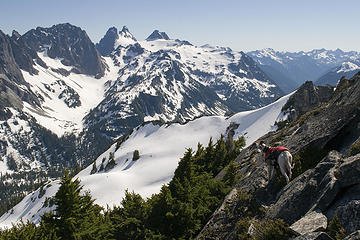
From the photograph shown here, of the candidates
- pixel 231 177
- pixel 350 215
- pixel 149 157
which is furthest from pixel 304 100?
pixel 350 215

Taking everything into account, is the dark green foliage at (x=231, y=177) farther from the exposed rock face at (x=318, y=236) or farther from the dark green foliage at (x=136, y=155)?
the dark green foliage at (x=136, y=155)

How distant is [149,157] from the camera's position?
115438 millimetres

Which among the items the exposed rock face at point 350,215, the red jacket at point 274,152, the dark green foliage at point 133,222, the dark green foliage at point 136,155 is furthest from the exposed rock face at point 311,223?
the dark green foliage at point 136,155

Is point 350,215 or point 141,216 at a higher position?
point 141,216

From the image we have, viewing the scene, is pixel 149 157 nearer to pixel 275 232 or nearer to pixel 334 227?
pixel 275 232

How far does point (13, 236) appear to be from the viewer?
49.6ft

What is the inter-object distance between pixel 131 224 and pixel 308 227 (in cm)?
1586

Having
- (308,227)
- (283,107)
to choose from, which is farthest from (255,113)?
(308,227)

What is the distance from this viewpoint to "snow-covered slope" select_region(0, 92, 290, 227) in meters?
91.0

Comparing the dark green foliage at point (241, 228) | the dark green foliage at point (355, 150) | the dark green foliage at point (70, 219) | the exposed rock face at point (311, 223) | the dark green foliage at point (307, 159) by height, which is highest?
the dark green foliage at point (70, 219)

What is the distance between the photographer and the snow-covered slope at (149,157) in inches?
3583

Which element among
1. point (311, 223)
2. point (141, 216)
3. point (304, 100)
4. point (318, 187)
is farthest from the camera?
point (304, 100)

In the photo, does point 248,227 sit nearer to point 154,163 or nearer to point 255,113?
point 154,163

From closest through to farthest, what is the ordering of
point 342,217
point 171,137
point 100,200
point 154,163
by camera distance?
point 342,217 < point 100,200 < point 154,163 < point 171,137
